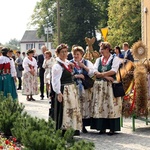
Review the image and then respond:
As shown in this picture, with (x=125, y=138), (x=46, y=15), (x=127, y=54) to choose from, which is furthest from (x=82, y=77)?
(x=46, y=15)

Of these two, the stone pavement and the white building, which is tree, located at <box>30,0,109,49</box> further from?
the white building

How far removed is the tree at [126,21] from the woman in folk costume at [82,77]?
4183 centimetres

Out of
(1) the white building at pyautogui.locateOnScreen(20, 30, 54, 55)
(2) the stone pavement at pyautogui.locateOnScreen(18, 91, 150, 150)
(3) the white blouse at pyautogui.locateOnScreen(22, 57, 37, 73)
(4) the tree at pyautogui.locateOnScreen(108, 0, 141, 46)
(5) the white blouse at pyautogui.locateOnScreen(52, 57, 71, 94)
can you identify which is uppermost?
(1) the white building at pyautogui.locateOnScreen(20, 30, 54, 55)

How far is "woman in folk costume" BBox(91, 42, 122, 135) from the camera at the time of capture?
9.38 metres

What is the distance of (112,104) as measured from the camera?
9477 millimetres

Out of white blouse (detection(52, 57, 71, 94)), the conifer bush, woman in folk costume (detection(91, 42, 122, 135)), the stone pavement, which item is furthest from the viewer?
woman in folk costume (detection(91, 42, 122, 135))

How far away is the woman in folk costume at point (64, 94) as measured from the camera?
883 centimetres

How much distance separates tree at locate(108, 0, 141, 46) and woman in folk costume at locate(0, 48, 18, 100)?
38.5 m

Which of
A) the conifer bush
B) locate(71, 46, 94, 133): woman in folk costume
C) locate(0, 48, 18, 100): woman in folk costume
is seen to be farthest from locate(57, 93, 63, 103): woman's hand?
locate(0, 48, 18, 100): woman in folk costume

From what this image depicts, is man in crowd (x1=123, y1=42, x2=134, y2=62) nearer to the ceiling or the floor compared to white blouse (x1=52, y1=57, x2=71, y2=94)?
nearer to the ceiling

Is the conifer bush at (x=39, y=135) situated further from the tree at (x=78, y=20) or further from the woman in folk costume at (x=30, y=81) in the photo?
the tree at (x=78, y=20)

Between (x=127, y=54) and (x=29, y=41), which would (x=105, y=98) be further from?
(x=29, y=41)

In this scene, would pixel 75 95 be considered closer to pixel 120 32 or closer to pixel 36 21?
pixel 120 32

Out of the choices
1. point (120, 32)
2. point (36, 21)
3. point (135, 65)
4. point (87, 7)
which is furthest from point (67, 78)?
point (36, 21)
